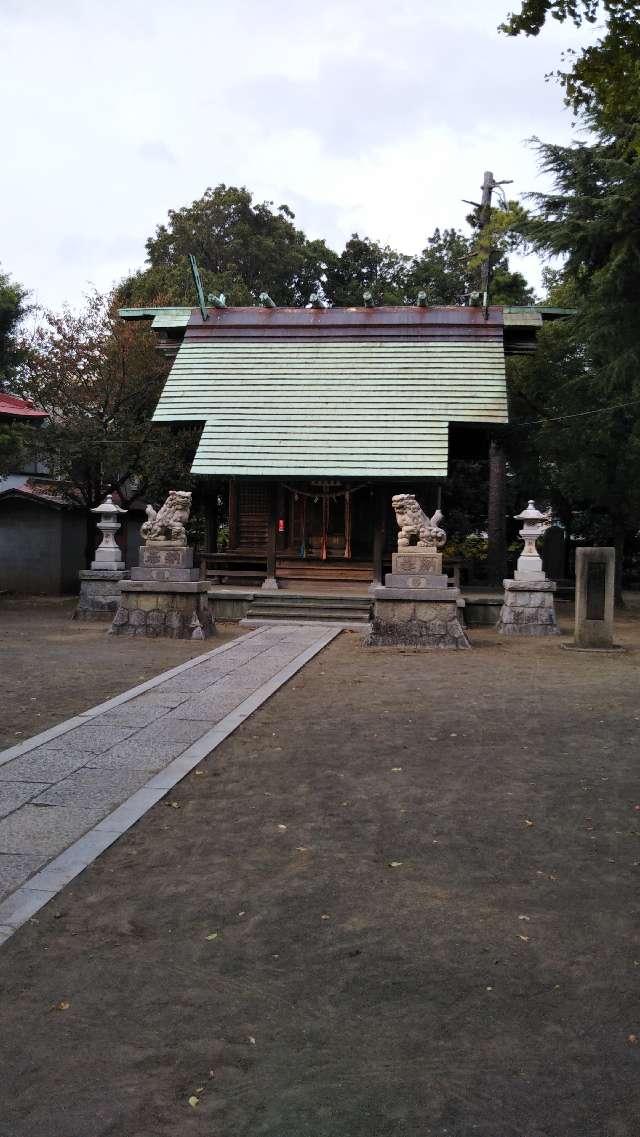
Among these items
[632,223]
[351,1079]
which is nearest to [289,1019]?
[351,1079]

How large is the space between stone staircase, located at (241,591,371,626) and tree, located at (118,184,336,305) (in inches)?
881

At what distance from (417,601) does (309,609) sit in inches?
154

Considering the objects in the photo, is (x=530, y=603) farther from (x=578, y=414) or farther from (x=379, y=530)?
(x=578, y=414)

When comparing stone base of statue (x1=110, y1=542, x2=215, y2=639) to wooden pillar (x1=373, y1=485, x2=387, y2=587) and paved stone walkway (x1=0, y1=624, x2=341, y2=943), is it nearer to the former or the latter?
paved stone walkway (x1=0, y1=624, x2=341, y2=943)

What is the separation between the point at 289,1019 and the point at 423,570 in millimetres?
11814

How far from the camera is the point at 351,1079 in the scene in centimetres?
278

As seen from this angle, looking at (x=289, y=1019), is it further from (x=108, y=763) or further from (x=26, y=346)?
(x=26, y=346)

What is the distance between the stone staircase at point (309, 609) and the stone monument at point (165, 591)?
234 centimetres

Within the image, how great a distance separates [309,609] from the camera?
17953mm

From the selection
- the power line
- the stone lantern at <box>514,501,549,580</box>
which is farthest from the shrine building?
the stone lantern at <box>514,501,549,580</box>

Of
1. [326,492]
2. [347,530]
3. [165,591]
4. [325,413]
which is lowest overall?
[165,591]

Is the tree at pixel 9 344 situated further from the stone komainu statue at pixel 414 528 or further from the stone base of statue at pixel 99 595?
the stone komainu statue at pixel 414 528

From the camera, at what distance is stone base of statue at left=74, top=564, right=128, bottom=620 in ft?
59.0

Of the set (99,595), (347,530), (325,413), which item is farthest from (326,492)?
(99,595)
